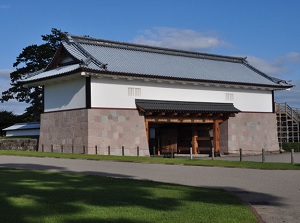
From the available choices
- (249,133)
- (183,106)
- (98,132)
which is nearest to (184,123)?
(183,106)

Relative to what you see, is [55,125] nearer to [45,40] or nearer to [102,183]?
[102,183]

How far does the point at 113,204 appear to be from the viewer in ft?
30.3

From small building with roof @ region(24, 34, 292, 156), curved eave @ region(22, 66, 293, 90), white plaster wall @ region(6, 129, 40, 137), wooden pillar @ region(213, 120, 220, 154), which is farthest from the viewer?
white plaster wall @ region(6, 129, 40, 137)

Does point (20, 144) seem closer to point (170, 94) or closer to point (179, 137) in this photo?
point (170, 94)

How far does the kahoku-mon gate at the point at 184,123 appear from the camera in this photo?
34312mm

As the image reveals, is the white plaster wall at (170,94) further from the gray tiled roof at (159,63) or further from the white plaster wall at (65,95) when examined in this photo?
the white plaster wall at (65,95)

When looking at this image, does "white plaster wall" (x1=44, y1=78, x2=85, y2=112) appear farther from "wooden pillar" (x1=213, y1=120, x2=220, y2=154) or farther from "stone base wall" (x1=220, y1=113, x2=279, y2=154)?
"stone base wall" (x1=220, y1=113, x2=279, y2=154)

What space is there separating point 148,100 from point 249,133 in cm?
1157

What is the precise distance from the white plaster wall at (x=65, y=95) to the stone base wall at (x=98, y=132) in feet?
2.00

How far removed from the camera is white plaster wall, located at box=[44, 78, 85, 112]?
3228 centimetres

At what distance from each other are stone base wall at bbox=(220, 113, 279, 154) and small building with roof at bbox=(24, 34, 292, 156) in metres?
0.09

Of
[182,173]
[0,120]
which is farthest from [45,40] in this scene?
[182,173]

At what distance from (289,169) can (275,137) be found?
2345 centimetres

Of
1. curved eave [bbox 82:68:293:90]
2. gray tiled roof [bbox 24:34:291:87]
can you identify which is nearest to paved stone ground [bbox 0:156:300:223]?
curved eave [bbox 82:68:293:90]
